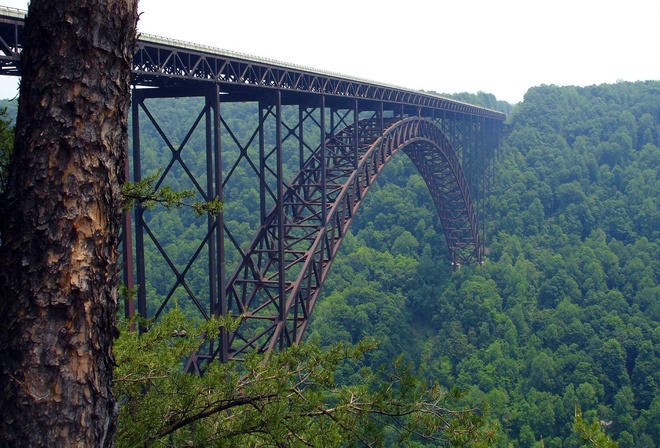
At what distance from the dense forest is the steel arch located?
460 centimetres

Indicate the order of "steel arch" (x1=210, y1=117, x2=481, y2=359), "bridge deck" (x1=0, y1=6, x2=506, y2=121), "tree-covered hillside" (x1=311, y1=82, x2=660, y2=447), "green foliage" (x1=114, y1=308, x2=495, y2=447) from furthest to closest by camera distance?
"tree-covered hillside" (x1=311, y1=82, x2=660, y2=447) < "steel arch" (x1=210, y1=117, x2=481, y2=359) < "bridge deck" (x1=0, y1=6, x2=506, y2=121) < "green foliage" (x1=114, y1=308, x2=495, y2=447)

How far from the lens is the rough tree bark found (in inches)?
144

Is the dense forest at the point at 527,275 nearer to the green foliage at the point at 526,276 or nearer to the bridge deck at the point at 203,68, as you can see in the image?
the green foliage at the point at 526,276

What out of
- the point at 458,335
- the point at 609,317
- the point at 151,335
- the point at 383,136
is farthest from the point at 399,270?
the point at 151,335

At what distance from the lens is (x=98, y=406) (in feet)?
12.6

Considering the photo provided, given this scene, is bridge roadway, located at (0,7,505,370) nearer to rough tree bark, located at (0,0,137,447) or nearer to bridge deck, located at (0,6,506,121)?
bridge deck, located at (0,6,506,121)

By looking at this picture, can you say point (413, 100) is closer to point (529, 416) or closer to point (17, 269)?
point (529, 416)

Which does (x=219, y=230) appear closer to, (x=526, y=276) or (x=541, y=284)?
(x=541, y=284)

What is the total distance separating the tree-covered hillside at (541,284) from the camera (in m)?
30.2

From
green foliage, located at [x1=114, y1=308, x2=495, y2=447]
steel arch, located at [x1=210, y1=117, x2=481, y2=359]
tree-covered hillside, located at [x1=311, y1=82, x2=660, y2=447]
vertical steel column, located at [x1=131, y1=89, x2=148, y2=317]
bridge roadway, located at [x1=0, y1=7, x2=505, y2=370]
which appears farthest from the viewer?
tree-covered hillside, located at [x1=311, y1=82, x2=660, y2=447]

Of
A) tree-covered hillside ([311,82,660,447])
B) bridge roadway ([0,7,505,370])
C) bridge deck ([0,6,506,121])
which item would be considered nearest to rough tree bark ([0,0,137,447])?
bridge deck ([0,6,506,121])

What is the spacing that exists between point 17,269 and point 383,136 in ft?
62.8

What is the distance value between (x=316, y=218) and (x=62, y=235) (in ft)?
46.9

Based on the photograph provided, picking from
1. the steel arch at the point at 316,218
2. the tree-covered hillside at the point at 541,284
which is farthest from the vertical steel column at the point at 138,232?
the tree-covered hillside at the point at 541,284
